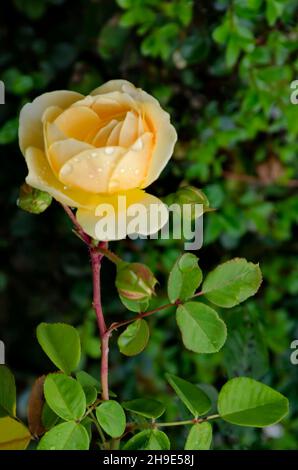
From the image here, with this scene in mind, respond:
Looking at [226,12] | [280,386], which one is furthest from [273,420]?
[226,12]

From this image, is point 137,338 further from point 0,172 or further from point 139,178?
point 0,172

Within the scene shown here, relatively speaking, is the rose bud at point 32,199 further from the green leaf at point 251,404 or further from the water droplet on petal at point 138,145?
the green leaf at point 251,404

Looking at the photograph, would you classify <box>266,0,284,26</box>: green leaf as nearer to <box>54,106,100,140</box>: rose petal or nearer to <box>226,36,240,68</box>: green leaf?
<box>226,36,240,68</box>: green leaf

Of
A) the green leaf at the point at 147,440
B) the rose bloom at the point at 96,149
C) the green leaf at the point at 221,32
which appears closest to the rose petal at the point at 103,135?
the rose bloom at the point at 96,149

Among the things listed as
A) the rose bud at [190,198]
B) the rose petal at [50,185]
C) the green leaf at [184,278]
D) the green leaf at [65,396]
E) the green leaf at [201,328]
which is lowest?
the green leaf at [65,396]

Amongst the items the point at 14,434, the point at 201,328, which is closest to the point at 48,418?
the point at 14,434

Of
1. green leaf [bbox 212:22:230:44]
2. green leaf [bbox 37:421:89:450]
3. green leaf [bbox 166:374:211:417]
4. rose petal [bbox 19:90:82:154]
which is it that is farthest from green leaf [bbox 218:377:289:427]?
green leaf [bbox 212:22:230:44]

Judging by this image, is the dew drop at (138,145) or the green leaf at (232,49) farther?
the green leaf at (232,49)
